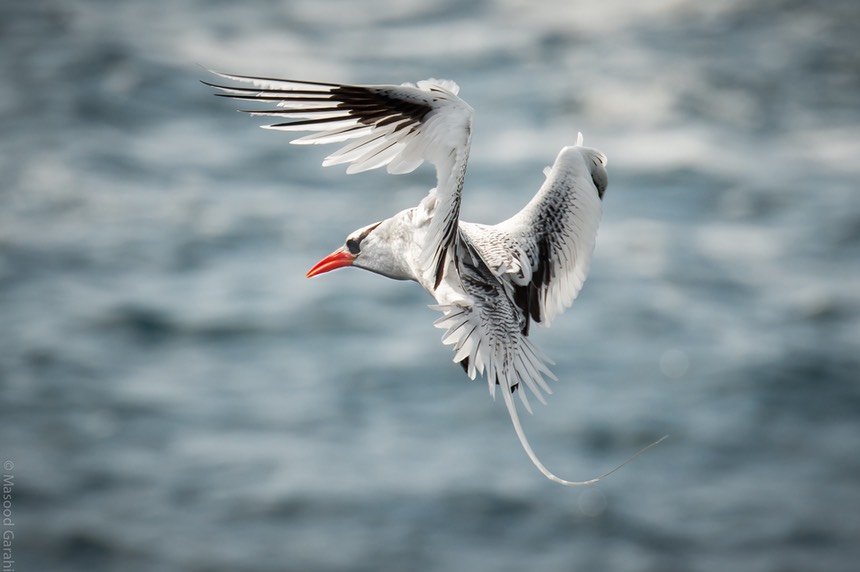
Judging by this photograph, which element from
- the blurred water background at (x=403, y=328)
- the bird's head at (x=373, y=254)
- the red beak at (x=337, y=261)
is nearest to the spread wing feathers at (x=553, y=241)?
the bird's head at (x=373, y=254)

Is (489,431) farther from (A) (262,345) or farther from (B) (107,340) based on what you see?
(B) (107,340)

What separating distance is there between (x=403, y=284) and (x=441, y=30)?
13.7 meters

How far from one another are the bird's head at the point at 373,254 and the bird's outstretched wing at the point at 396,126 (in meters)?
1.02

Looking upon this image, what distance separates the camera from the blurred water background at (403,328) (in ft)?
121

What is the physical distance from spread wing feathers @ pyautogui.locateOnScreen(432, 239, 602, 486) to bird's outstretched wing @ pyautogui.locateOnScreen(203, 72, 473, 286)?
1.83 feet

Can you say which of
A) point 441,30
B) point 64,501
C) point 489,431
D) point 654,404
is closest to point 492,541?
point 489,431

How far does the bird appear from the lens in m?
6.01

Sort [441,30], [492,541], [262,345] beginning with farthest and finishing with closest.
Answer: [441,30]
[262,345]
[492,541]

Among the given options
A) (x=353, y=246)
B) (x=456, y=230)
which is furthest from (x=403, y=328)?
(x=456, y=230)

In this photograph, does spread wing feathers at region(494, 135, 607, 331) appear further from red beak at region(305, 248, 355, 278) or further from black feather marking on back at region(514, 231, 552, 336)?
red beak at region(305, 248, 355, 278)

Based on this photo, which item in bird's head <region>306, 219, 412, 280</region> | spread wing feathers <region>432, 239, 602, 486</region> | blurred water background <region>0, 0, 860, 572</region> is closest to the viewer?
spread wing feathers <region>432, 239, 602, 486</region>

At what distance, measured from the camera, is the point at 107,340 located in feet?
137

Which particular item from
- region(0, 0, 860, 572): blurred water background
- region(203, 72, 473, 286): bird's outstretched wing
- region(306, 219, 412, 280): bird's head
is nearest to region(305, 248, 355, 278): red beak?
region(306, 219, 412, 280): bird's head

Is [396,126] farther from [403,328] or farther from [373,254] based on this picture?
[403,328]
